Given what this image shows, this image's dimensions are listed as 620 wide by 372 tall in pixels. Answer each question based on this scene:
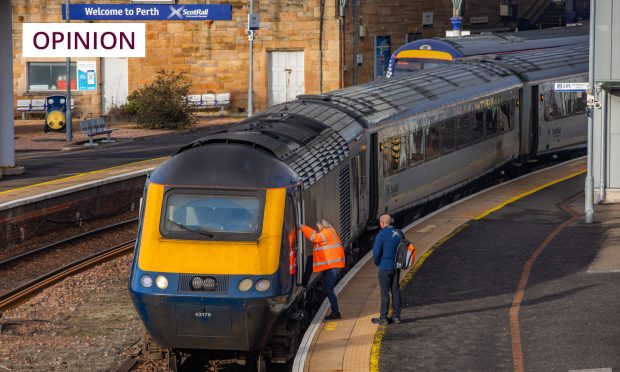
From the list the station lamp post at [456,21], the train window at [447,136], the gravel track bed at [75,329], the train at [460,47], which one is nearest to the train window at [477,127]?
the train window at [447,136]

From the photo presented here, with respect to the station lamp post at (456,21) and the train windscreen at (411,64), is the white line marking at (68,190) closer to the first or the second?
the train windscreen at (411,64)

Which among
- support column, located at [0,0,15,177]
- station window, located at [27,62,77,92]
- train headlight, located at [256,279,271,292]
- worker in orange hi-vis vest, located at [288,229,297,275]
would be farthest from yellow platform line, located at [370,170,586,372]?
station window, located at [27,62,77,92]

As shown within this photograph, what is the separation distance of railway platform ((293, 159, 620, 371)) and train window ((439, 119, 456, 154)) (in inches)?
59.9

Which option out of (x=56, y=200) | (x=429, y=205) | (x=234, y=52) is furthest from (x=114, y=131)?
(x=429, y=205)

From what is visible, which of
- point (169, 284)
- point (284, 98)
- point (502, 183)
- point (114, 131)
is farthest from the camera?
point (284, 98)

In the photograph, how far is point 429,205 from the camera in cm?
2569

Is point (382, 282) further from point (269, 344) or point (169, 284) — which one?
point (169, 284)

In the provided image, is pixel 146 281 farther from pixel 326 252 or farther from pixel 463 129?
pixel 463 129

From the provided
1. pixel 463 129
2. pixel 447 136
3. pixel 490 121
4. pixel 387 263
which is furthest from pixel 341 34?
pixel 387 263

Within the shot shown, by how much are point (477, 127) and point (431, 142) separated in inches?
117

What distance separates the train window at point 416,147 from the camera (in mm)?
23844

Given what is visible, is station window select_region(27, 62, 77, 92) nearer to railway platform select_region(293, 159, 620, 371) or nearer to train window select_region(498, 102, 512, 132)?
train window select_region(498, 102, 512, 132)

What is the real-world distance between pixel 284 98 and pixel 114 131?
1029cm

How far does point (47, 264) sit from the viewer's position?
24.7m
